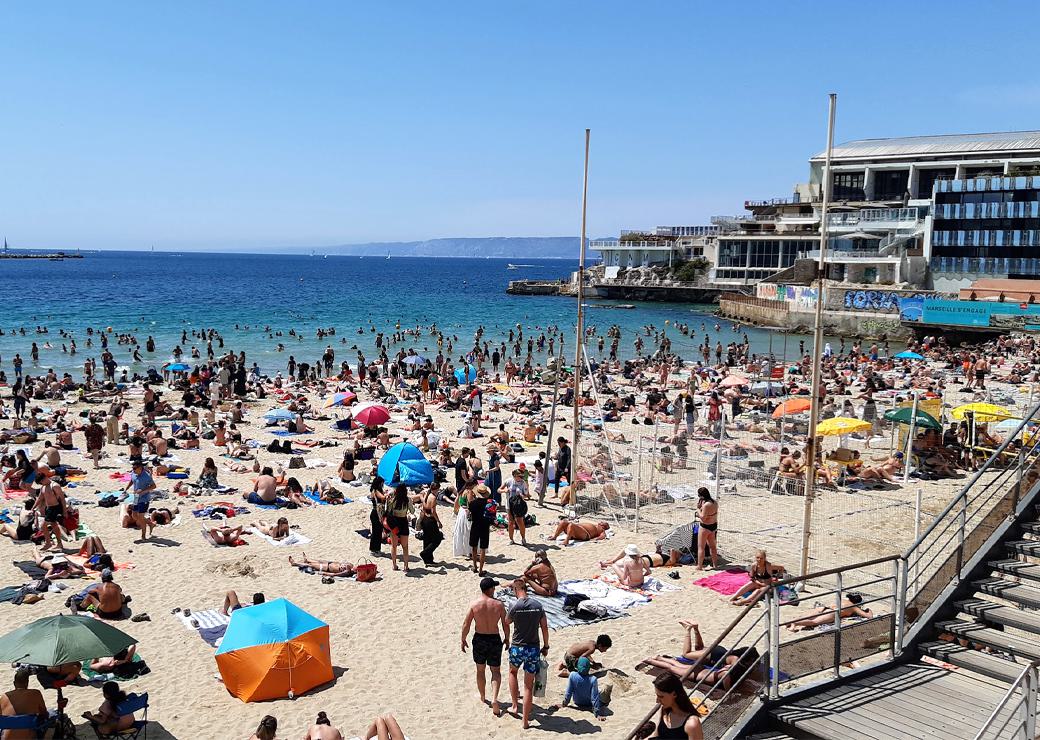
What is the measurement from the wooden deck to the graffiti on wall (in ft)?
171

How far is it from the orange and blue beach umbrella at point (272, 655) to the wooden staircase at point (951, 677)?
4.59 meters

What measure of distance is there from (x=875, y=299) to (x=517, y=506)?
4875cm

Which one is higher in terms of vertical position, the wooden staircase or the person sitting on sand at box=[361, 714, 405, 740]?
the wooden staircase

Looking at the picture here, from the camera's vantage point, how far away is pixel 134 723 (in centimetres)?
754

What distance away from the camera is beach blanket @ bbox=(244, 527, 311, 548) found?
13188 mm

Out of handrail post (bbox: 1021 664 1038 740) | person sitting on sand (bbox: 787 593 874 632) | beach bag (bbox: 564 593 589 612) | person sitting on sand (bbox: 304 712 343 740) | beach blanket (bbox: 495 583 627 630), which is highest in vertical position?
handrail post (bbox: 1021 664 1038 740)

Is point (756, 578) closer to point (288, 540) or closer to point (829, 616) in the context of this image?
point (829, 616)

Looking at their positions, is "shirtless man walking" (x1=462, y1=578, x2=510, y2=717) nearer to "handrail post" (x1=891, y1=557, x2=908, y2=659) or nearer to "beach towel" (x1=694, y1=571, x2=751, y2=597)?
"handrail post" (x1=891, y1=557, x2=908, y2=659)

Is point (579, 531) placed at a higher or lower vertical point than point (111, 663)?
higher

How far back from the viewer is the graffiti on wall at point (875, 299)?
54281mm

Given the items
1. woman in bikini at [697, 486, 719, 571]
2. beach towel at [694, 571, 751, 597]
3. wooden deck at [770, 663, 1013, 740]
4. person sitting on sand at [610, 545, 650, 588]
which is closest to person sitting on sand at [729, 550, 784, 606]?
beach towel at [694, 571, 751, 597]

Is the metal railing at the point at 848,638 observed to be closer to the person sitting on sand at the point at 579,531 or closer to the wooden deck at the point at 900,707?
the wooden deck at the point at 900,707

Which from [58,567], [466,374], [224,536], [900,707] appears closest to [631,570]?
[900,707]

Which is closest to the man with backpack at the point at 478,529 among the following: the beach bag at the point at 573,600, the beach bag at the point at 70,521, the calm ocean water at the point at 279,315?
the beach bag at the point at 573,600
